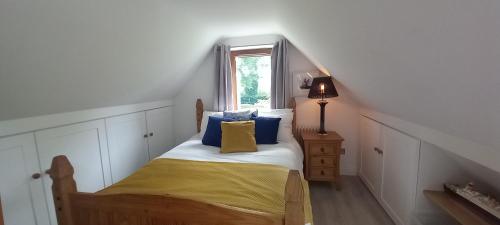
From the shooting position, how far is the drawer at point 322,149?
97.4 inches

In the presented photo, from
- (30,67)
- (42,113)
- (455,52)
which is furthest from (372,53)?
(42,113)

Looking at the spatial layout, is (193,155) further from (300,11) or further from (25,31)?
(300,11)

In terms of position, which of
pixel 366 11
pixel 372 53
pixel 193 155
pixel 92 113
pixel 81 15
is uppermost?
pixel 81 15

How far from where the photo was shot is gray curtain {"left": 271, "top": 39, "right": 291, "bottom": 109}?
9.32 ft

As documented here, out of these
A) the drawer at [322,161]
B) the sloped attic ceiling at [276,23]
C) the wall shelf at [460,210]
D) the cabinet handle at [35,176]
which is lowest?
the drawer at [322,161]

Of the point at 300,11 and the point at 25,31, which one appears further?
the point at 300,11

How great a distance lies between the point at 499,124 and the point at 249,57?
2.65 metres

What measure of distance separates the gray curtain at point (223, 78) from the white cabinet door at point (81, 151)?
4.69 feet

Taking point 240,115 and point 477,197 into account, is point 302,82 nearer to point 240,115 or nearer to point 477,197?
point 240,115

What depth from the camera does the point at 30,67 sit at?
1.26m

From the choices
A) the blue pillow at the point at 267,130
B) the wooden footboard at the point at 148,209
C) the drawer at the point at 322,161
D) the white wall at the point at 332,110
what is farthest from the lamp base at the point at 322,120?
the wooden footboard at the point at 148,209

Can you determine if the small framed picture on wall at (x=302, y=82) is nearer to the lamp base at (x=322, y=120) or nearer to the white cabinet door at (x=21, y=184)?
the lamp base at (x=322, y=120)

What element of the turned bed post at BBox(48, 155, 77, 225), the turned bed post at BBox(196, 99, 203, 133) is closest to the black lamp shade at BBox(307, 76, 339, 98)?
the turned bed post at BBox(196, 99, 203, 133)

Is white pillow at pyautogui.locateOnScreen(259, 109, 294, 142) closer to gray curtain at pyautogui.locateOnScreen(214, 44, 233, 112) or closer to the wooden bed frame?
gray curtain at pyautogui.locateOnScreen(214, 44, 233, 112)
